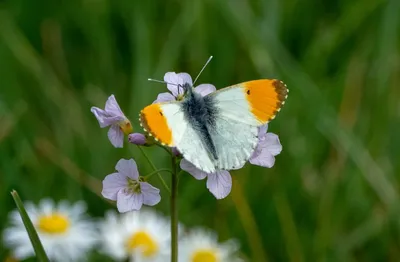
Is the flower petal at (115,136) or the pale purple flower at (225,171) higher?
the flower petal at (115,136)

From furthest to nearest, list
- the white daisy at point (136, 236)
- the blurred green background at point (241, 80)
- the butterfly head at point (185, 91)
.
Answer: the blurred green background at point (241, 80)
the white daisy at point (136, 236)
the butterfly head at point (185, 91)

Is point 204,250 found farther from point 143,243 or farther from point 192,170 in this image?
point 192,170

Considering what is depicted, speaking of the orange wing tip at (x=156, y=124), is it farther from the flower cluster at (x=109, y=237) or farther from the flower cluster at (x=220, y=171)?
the flower cluster at (x=109, y=237)

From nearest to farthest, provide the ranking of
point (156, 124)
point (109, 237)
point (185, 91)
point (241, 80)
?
point (156, 124) < point (185, 91) < point (109, 237) < point (241, 80)

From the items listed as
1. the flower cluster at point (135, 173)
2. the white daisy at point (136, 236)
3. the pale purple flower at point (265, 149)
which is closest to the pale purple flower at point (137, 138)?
the flower cluster at point (135, 173)

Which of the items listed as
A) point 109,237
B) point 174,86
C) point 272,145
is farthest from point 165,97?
point 109,237

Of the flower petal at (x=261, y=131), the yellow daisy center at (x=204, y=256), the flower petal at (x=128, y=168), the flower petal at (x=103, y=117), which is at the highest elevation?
the yellow daisy center at (x=204, y=256)

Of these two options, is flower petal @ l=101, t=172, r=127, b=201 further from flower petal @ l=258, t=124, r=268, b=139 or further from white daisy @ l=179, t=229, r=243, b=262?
white daisy @ l=179, t=229, r=243, b=262
